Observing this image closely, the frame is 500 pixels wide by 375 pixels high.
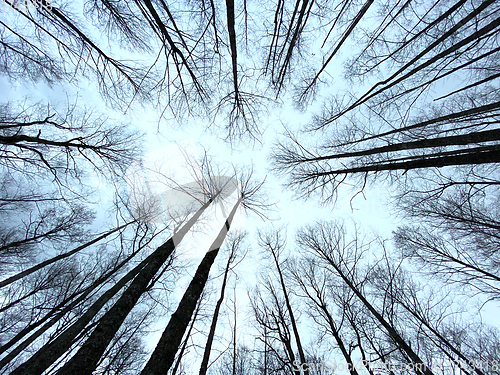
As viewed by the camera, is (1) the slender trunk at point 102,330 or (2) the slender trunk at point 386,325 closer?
(1) the slender trunk at point 102,330

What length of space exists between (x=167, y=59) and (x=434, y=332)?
11841mm

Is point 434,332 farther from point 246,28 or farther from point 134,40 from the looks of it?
point 134,40

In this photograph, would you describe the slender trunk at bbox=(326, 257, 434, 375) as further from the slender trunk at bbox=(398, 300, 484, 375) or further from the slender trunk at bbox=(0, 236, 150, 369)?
the slender trunk at bbox=(0, 236, 150, 369)

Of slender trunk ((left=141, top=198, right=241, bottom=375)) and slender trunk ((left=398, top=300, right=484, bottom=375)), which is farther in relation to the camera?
slender trunk ((left=398, top=300, right=484, bottom=375))

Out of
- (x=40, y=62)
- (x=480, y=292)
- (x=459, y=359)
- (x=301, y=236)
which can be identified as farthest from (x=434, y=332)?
(x=40, y=62)

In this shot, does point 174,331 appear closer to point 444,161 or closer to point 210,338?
point 210,338

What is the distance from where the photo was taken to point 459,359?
612 centimetres

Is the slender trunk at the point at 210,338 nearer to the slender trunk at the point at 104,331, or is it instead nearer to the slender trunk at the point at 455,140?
the slender trunk at the point at 104,331

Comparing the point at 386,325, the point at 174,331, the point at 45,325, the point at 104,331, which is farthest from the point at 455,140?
the point at 45,325

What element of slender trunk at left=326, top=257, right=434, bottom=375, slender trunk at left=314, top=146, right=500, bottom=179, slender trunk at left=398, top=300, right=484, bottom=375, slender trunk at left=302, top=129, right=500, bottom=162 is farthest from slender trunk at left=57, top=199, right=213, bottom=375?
slender trunk at left=398, top=300, right=484, bottom=375

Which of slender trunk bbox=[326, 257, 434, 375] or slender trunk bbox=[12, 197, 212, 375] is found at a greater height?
slender trunk bbox=[326, 257, 434, 375]

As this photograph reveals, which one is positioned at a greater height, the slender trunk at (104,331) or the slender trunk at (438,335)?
the slender trunk at (438,335)

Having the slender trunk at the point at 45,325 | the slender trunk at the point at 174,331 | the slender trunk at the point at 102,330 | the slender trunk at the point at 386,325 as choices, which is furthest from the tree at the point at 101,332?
the slender trunk at the point at 386,325

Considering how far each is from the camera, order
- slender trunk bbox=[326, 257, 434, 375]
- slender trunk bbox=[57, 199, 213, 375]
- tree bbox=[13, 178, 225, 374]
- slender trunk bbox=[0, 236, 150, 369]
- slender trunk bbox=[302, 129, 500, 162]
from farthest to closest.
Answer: slender trunk bbox=[0, 236, 150, 369], slender trunk bbox=[326, 257, 434, 375], slender trunk bbox=[302, 129, 500, 162], tree bbox=[13, 178, 225, 374], slender trunk bbox=[57, 199, 213, 375]
